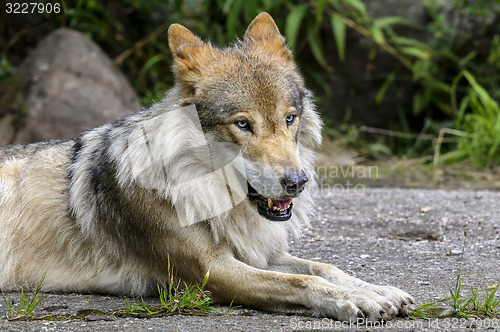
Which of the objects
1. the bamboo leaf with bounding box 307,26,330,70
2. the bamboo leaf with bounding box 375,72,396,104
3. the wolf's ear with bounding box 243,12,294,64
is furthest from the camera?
the bamboo leaf with bounding box 375,72,396,104

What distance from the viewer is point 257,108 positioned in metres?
3.48

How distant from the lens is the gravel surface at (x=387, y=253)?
9.98 ft

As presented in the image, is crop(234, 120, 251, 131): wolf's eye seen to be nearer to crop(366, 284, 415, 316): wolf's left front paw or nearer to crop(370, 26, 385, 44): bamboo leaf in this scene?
crop(366, 284, 415, 316): wolf's left front paw

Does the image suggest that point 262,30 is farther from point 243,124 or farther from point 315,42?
point 315,42

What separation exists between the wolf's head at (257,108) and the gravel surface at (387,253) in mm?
706

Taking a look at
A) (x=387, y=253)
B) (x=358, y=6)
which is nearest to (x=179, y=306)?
(x=387, y=253)

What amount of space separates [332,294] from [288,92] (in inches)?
46.6

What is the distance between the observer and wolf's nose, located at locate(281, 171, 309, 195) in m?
3.24

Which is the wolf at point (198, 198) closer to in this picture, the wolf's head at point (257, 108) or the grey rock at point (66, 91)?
the wolf's head at point (257, 108)
